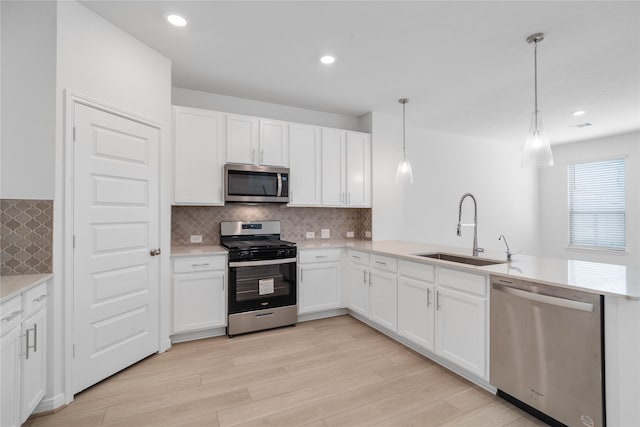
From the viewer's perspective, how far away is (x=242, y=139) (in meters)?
3.46

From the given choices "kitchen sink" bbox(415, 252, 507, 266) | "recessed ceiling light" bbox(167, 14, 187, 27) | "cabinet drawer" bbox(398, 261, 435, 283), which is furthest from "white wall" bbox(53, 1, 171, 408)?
"kitchen sink" bbox(415, 252, 507, 266)

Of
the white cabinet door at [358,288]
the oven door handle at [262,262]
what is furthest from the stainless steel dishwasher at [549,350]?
the oven door handle at [262,262]

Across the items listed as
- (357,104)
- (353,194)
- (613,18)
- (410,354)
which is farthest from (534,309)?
(357,104)

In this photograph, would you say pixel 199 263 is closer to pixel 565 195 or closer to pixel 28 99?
pixel 28 99

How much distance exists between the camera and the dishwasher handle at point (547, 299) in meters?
1.68

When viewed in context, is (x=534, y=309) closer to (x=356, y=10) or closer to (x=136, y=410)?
(x=356, y=10)

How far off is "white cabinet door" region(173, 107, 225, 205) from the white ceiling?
0.45 meters

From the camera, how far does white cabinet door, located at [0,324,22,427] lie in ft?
4.87

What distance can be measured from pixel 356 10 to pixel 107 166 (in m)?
2.11

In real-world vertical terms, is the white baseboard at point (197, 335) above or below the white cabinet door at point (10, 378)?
below

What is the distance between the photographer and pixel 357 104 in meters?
4.03

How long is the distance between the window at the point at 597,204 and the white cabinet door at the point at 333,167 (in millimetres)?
4755

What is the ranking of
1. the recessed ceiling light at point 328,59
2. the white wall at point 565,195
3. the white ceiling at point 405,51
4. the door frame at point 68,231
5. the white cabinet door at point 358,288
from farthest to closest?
the white wall at point 565,195, the white cabinet door at point 358,288, the recessed ceiling light at point 328,59, the white ceiling at point 405,51, the door frame at point 68,231

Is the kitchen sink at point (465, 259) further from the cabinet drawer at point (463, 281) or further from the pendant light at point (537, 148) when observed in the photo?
the pendant light at point (537, 148)
